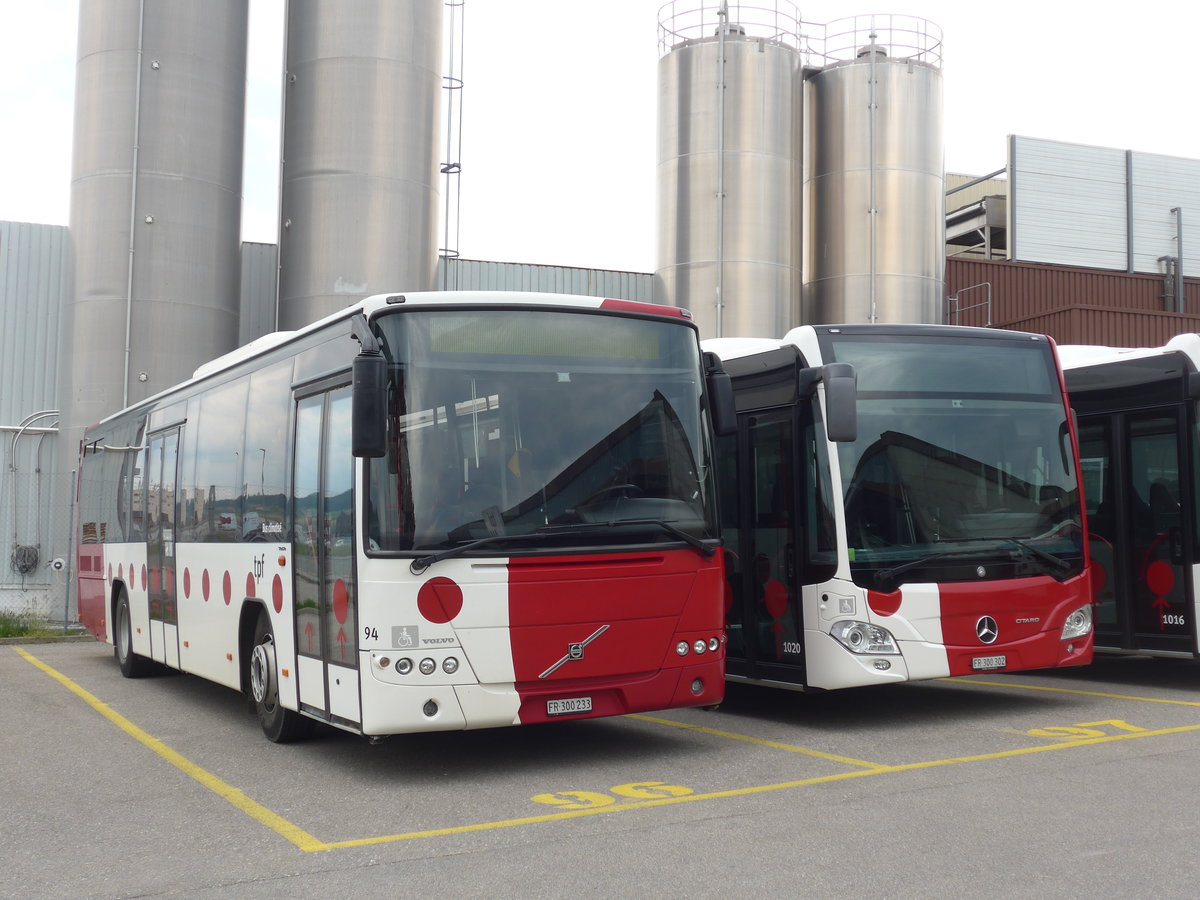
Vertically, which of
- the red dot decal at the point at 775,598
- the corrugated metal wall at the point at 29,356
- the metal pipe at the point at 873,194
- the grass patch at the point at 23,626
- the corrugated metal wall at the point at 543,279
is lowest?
the grass patch at the point at 23,626

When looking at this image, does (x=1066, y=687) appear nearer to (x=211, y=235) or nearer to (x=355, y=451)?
(x=355, y=451)

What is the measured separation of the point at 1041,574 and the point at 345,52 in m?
14.8

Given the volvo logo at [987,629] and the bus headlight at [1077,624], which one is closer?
the volvo logo at [987,629]

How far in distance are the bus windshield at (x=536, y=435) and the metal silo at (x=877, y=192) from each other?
1659cm

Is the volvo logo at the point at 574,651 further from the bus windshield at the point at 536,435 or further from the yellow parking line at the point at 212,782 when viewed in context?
the yellow parking line at the point at 212,782

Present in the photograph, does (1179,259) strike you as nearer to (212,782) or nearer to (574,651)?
(574,651)

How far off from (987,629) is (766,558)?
1757mm

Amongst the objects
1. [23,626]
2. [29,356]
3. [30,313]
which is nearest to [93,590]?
[23,626]

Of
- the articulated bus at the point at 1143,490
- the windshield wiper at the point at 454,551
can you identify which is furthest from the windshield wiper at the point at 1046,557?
the windshield wiper at the point at 454,551

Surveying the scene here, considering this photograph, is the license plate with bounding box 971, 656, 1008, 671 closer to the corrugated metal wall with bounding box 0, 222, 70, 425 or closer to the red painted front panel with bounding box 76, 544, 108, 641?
the red painted front panel with bounding box 76, 544, 108, 641

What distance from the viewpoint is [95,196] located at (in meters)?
20.1

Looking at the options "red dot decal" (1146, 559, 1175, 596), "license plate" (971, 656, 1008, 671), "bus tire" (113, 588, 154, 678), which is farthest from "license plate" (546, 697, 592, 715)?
"bus tire" (113, 588, 154, 678)

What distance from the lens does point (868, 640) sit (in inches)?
367

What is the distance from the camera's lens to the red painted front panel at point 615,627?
7.64 meters
